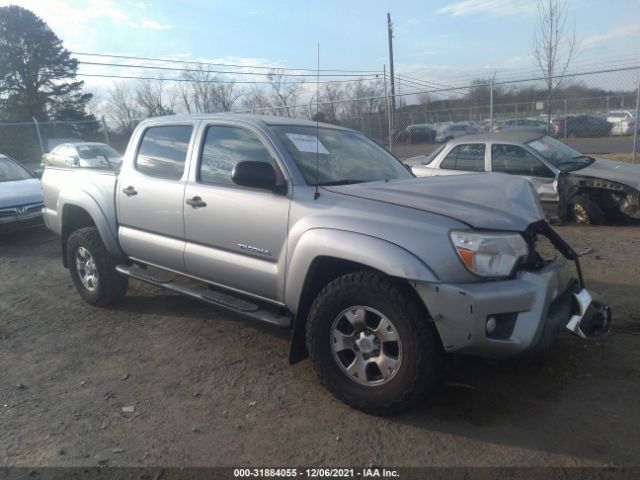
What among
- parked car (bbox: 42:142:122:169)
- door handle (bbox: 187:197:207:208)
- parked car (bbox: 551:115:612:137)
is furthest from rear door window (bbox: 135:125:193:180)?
parked car (bbox: 551:115:612:137)

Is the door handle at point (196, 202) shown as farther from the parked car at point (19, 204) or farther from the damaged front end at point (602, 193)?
the parked car at point (19, 204)

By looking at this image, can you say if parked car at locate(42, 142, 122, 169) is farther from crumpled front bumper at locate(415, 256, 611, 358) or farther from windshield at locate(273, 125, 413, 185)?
crumpled front bumper at locate(415, 256, 611, 358)

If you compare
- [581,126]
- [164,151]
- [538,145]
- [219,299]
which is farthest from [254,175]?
[581,126]

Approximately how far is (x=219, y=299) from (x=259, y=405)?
91 centimetres

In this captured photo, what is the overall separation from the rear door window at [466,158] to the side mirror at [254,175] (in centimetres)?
570

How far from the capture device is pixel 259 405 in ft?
10.7

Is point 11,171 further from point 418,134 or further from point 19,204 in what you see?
point 418,134

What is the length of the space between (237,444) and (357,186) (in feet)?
6.02

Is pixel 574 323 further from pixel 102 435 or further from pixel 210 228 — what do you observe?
pixel 102 435

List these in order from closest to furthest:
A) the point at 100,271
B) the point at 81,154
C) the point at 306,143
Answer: the point at 306,143 < the point at 100,271 < the point at 81,154

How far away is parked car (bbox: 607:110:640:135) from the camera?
1980 cm

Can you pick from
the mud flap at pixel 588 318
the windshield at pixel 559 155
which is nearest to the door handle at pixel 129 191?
the mud flap at pixel 588 318

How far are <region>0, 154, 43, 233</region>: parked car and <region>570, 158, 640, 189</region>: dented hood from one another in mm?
8932

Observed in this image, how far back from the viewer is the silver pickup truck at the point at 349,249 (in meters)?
2.76
